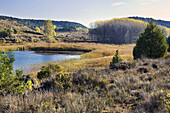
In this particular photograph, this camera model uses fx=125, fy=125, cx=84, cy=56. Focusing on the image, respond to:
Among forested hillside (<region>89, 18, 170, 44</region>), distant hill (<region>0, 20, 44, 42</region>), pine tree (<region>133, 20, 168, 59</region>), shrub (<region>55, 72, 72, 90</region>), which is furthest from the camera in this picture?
forested hillside (<region>89, 18, 170, 44</region>)

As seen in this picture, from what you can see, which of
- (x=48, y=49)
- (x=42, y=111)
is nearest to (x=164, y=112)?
(x=42, y=111)

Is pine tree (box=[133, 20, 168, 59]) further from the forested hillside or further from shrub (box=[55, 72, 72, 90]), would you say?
the forested hillside

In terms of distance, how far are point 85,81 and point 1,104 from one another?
3.50 metres

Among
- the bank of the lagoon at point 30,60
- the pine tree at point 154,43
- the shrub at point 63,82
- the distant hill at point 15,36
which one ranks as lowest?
the bank of the lagoon at point 30,60

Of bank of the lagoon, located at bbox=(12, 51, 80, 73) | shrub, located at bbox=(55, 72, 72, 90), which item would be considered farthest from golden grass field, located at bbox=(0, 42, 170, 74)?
shrub, located at bbox=(55, 72, 72, 90)

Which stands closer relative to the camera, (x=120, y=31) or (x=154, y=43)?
(x=154, y=43)

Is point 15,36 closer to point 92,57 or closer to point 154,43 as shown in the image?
point 92,57

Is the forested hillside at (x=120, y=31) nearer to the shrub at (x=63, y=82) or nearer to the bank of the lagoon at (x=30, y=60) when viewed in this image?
the bank of the lagoon at (x=30, y=60)

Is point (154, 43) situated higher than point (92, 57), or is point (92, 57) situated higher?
point (154, 43)

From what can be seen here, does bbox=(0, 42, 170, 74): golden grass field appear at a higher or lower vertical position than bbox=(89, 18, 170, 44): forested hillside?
lower

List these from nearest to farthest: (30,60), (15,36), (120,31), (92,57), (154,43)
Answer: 1. (154,43)
2. (30,60)
3. (92,57)
4. (15,36)
5. (120,31)

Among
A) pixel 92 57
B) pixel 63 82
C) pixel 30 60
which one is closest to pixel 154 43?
pixel 63 82

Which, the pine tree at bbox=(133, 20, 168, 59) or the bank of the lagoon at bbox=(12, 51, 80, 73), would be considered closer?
the pine tree at bbox=(133, 20, 168, 59)

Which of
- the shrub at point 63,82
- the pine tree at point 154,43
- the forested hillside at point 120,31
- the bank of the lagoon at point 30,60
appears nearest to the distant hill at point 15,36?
the bank of the lagoon at point 30,60
